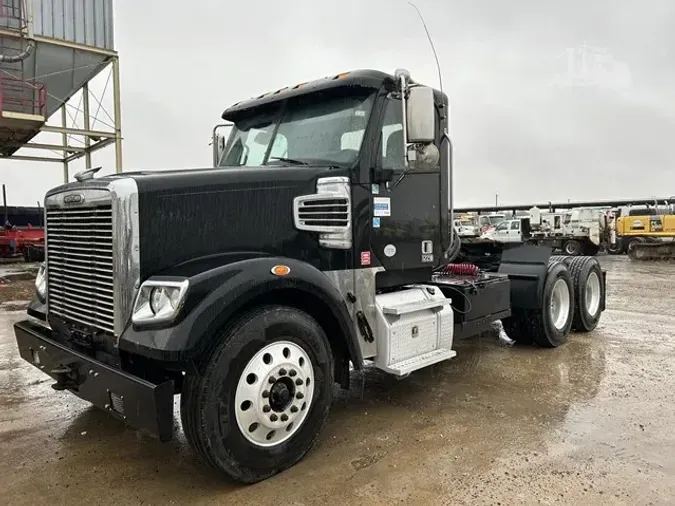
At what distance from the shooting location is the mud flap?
6152mm

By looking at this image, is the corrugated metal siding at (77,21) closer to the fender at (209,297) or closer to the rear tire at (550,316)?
the rear tire at (550,316)

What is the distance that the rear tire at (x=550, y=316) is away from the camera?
6.18 metres

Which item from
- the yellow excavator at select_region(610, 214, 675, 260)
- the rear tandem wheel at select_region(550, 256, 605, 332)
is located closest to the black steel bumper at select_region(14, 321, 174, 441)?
the rear tandem wheel at select_region(550, 256, 605, 332)

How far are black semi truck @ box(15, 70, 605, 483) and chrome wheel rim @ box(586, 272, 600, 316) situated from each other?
3.61 m

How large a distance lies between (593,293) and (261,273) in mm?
6111

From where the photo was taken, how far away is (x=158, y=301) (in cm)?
284

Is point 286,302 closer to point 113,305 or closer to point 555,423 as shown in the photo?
point 113,305

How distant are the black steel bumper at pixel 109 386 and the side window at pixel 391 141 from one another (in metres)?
2.28

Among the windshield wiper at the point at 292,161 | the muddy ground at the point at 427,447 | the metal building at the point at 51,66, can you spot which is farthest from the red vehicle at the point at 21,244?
the windshield wiper at the point at 292,161

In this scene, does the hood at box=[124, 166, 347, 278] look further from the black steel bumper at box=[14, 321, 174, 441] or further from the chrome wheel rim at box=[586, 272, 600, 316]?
the chrome wheel rim at box=[586, 272, 600, 316]

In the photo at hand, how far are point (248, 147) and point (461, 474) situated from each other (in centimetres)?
298

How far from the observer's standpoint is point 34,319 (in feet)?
13.7

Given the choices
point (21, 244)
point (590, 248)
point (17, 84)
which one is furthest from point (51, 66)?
point (590, 248)

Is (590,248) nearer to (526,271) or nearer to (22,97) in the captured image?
(526,271)
